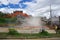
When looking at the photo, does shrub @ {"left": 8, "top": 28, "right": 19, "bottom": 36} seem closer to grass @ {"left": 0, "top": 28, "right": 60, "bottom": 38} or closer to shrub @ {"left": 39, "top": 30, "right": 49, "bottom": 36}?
grass @ {"left": 0, "top": 28, "right": 60, "bottom": 38}

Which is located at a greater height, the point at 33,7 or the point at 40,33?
the point at 33,7

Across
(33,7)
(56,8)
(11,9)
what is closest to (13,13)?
(11,9)

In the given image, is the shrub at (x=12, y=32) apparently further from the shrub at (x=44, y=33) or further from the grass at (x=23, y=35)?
the shrub at (x=44, y=33)

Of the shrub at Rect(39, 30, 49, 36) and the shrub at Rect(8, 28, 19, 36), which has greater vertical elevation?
the shrub at Rect(8, 28, 19, 36)

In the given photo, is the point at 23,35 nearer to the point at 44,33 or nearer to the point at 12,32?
the point at 12,32

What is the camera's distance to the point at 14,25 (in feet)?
14.5

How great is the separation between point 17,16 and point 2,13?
265 mm

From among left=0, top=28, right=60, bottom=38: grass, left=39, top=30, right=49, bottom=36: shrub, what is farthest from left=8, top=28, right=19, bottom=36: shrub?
left=39, top=30, right=49, bottom=36: shrub

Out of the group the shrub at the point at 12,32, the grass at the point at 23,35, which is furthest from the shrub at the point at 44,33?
the shrub at the point at 12,32

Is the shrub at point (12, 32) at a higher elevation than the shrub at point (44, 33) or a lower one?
higher

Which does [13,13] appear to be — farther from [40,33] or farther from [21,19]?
[40,33]

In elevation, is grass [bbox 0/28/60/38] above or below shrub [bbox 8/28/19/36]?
below

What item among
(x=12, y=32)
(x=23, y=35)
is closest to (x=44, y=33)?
(x=23, y=35)

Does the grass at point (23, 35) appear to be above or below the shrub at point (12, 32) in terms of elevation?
below
